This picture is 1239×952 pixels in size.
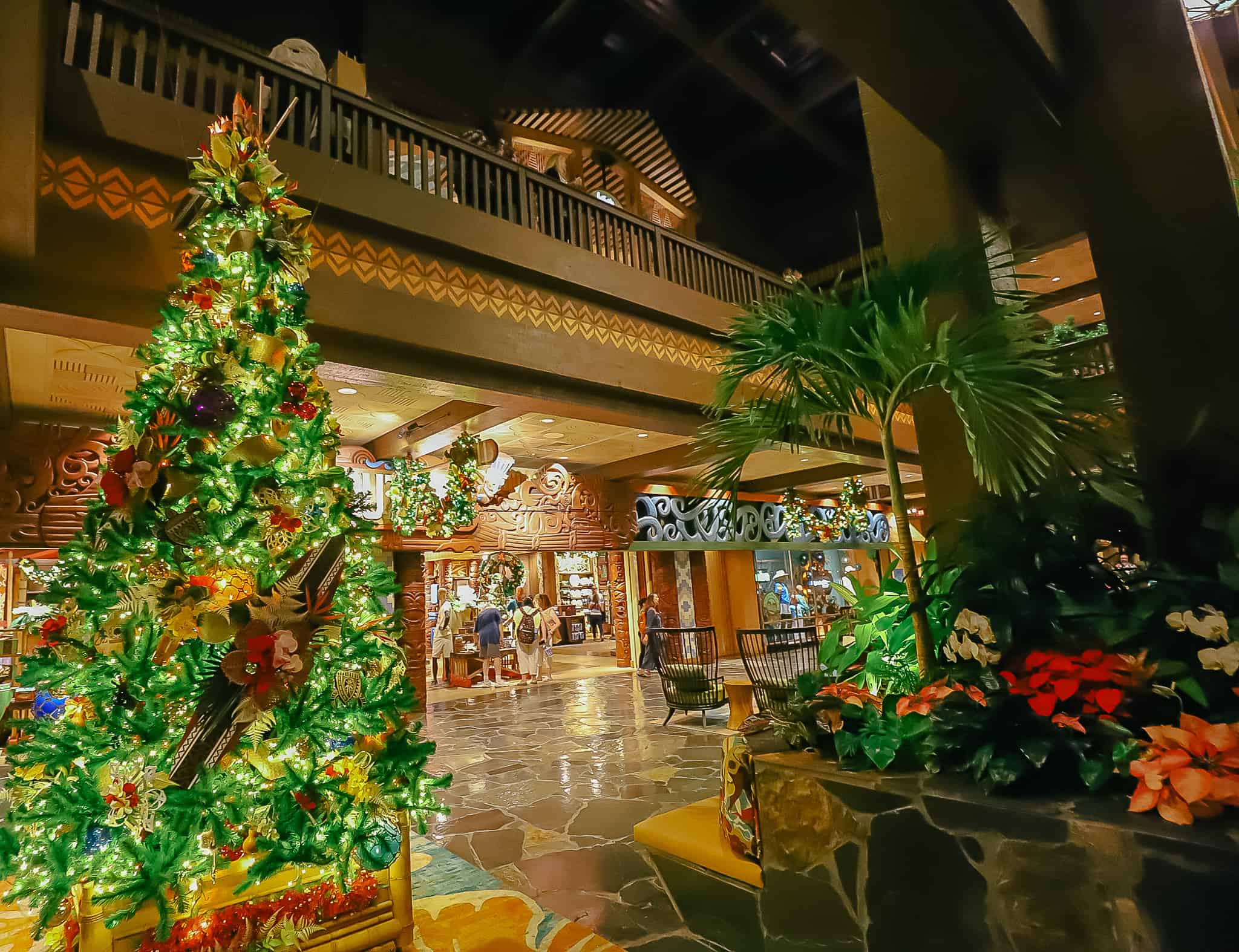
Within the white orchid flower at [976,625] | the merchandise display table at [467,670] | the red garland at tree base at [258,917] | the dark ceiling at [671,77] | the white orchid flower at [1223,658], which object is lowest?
the merchandise display table at [467,670]

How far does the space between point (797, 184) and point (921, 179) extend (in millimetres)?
9373

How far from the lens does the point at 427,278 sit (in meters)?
4.67

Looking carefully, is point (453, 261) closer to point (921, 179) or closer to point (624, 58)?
point (921, 179)

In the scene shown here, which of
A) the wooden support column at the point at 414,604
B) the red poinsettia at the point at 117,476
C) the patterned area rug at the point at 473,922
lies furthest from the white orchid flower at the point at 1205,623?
the wooden support column at the point at 414,604

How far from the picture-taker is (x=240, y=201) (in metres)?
2.54

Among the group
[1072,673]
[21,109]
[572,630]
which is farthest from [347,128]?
[572,630]

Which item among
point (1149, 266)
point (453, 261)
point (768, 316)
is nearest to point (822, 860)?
point (768, 316)

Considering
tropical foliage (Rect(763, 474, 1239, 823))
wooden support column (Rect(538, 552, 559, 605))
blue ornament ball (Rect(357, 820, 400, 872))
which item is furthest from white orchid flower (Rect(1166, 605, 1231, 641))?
wooden support column (Rect(538, 552, 559, 605))

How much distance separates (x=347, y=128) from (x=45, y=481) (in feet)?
12.5

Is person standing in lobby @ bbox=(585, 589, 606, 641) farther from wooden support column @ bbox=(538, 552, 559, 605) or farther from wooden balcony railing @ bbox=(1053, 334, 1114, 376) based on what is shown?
wooden balcony railing @ bbox=(1053, 334, 1114, 376)

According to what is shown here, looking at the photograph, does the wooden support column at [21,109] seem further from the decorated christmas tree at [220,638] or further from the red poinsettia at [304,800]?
the red poinsettia at [304,800]

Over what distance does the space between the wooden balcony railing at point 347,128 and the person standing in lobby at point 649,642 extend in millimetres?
5801

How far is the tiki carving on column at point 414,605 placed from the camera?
761cm

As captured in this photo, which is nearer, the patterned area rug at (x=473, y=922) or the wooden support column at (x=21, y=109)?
the wooden support column at (x=21, y=109)
